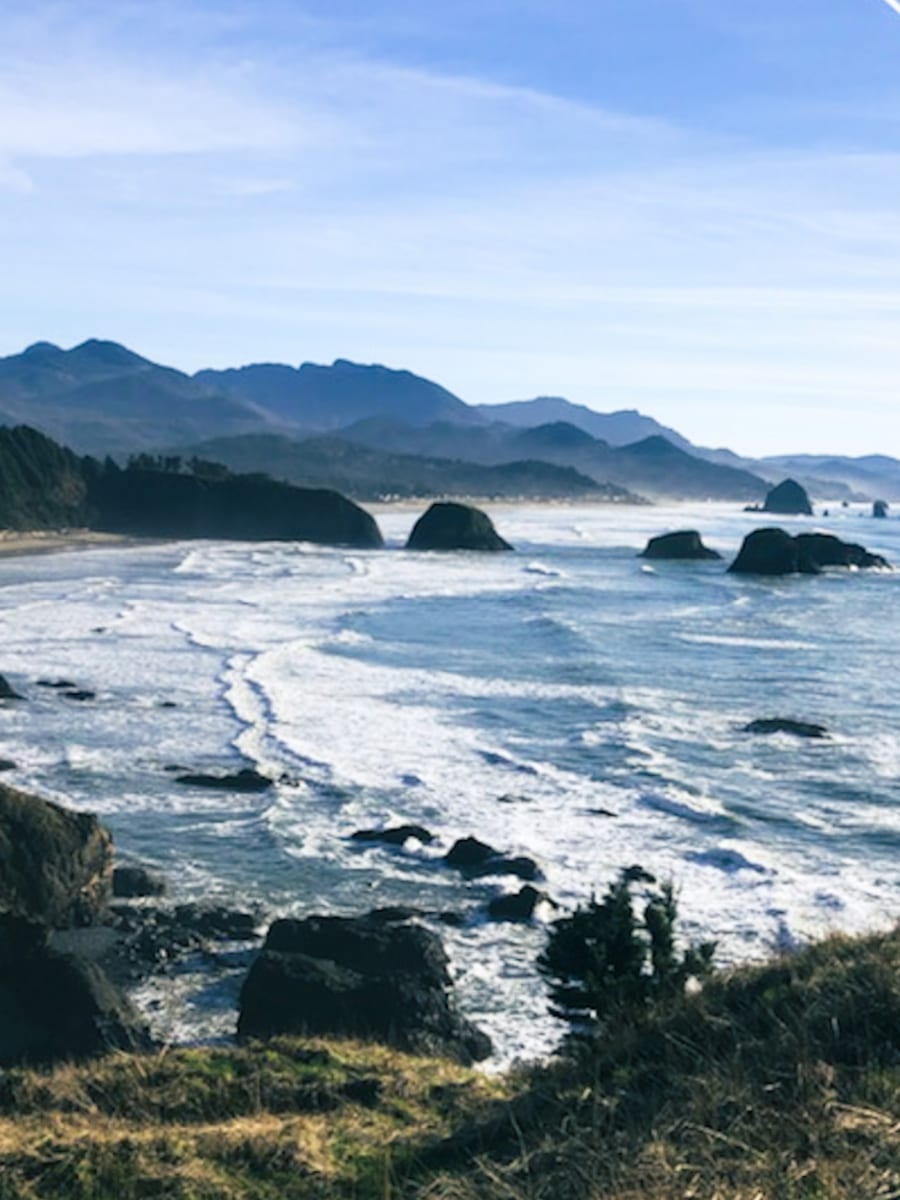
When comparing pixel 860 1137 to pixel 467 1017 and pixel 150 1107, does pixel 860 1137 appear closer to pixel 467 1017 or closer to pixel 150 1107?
pixel 150 1107

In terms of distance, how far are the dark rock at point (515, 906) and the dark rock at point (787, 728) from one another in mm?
15443

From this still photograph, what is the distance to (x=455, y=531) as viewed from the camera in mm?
114938

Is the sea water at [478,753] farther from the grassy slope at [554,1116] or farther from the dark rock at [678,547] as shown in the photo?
the dark rock at [678,547]

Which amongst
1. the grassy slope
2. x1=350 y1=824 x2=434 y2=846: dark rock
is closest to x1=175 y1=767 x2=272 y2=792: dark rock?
x1=350 y1=824 x2=434 y2=846: dark rock

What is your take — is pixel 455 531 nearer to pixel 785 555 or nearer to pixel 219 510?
pixel 219 510

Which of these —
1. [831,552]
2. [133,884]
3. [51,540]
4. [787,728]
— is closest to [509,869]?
[133,884]

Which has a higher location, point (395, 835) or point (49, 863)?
point (49, 863)

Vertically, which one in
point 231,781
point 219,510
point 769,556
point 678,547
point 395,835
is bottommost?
point 395,835

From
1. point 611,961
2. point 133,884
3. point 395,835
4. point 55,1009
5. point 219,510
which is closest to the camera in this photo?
point 611,961

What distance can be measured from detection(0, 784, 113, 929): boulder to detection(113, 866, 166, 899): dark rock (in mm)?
985

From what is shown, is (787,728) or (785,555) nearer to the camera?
(787,728)

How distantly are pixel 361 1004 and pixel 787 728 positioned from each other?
21503 mm

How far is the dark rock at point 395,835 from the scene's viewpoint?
2419 cm

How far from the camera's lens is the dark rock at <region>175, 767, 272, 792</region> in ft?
91.0
